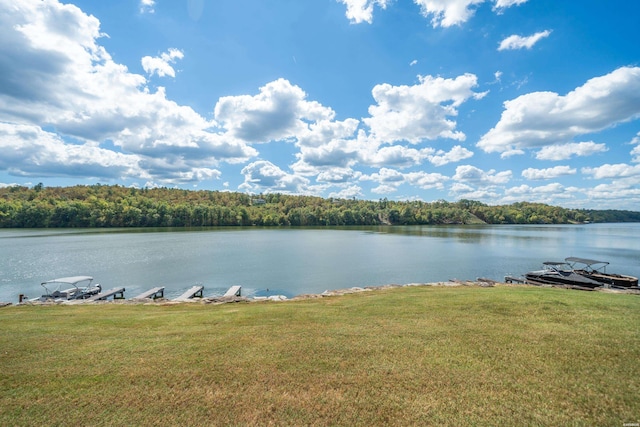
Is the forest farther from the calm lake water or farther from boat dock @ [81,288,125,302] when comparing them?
boat dock @ [81,288,125,302]

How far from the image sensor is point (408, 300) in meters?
13.1

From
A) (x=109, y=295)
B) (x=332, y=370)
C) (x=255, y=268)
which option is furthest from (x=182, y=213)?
Answer: (x=332, y=370)

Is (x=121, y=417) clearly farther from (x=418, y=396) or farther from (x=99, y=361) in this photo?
(x=418, y=396)

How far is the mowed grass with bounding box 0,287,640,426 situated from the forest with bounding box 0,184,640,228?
128767 millimetres

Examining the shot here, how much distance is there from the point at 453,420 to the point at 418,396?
713 mm

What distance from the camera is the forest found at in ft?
370

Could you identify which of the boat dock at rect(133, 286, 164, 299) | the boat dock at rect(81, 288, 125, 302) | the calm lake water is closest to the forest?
the calm lake water

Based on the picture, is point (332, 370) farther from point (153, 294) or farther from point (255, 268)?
point (255, 268)

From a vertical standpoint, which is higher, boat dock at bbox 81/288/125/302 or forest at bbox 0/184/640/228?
forest at bbox 0/184/640/228

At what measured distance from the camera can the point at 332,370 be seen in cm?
645

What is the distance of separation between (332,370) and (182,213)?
5360 inches

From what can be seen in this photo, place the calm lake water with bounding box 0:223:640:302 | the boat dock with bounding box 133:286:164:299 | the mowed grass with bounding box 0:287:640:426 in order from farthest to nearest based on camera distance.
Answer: the calm lake water with bounding box 0:223:640:302 → the boat dock with bounding box 133:286:164:299 → the mowed grass with bounding box 0:287:640:426

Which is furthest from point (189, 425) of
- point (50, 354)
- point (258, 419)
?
point (50, 354)

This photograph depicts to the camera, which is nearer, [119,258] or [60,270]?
[60,270]
